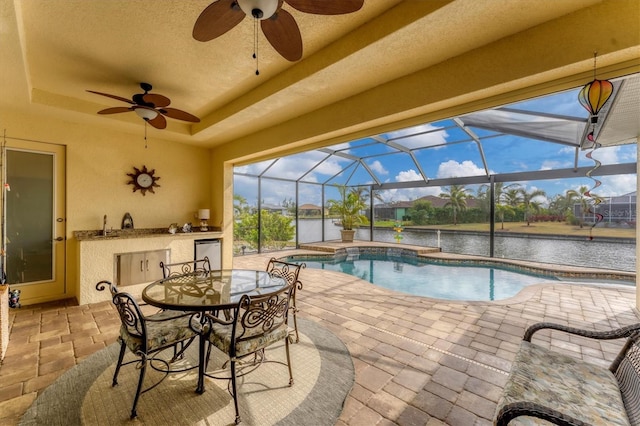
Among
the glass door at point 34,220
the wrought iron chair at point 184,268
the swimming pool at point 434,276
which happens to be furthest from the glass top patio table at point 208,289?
the swimming pool at point 434,276

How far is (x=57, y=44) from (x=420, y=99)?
3.69m

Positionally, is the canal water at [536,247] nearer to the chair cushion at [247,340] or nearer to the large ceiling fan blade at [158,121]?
the large ceiling fan blade at [158,121]

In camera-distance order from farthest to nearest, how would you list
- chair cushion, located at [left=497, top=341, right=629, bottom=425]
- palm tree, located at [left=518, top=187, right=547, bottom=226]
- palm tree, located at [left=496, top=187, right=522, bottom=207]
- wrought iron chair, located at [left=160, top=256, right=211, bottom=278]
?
palm tree, located at [left=496, top=187, right=522, bottom=207] < palm tree, located at [left=518, top=187, right=547, bottom=226] < wrought iron chair, located at [left=160, top=256, right=211, bottom=278] < chair cushion, located at [left=497, top=341, right=629, bottom=425]

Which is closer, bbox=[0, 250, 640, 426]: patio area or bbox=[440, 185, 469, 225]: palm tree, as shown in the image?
bbox=[0, 250, 640, 426]: patio area

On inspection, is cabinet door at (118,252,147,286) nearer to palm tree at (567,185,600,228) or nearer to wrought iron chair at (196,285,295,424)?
wrought iron chair at (196,285,295,424)

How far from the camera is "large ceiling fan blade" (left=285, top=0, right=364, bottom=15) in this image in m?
1.57

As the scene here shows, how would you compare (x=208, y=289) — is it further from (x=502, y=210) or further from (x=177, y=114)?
(x=502, y=210)

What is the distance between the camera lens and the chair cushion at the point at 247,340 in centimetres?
195

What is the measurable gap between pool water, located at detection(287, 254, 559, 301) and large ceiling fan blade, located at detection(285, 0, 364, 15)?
4.90 meters

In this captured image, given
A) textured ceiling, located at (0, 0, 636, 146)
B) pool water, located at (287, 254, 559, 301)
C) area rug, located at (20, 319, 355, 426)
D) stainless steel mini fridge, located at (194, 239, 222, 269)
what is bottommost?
pool water, located at (287, 254, 559, 301)

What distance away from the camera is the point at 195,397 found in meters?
2.07

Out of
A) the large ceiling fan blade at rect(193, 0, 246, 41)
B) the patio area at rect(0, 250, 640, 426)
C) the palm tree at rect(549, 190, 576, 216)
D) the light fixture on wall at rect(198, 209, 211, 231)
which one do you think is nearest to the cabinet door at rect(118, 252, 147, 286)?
the patio area at rect(0, 250, 640, 426)

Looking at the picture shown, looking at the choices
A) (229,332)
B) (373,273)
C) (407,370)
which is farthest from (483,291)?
(229,332)

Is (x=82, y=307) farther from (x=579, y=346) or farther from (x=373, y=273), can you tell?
(x=579, y=346)
